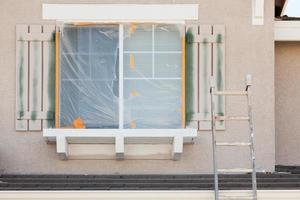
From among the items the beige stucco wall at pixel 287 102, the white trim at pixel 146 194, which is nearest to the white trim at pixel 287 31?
the beige stucco wall at pixel 287 102

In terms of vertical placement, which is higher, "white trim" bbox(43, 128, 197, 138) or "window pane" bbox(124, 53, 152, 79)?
"window pane" bbox(124, 53, 152, 79)

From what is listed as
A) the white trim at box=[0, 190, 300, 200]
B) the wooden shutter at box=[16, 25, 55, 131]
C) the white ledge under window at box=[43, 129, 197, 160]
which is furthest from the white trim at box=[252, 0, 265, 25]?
the white trim at box=[0, 190, 300, 200]

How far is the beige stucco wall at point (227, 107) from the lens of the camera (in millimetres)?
12211

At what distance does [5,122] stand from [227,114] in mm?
2686

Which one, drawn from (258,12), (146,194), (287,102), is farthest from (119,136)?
(287,102)

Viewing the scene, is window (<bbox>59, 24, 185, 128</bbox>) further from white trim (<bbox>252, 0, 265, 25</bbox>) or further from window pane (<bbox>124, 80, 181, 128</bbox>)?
white trim (<bbox>252, 0, 265, 25</bbox>)

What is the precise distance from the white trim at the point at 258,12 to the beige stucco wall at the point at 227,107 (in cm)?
6

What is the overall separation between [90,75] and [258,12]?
7.15 ft

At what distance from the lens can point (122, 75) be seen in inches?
485

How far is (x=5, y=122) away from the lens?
40.2 ft

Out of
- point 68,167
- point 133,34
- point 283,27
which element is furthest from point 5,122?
point 283,27

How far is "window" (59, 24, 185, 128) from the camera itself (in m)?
12.3

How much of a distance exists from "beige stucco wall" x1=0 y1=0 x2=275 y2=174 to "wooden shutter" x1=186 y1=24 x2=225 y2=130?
0.09m

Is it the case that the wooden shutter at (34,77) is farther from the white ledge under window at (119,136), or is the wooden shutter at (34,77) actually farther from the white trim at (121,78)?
the white trim at (121,78)
